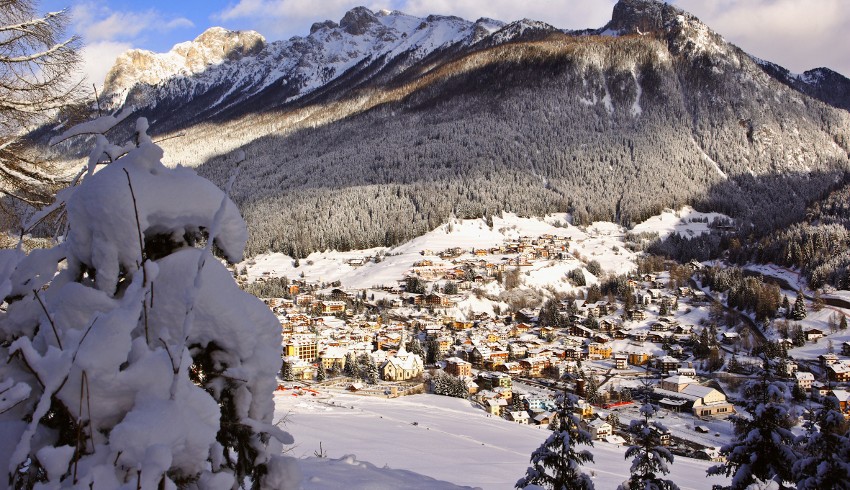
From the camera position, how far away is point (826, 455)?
597 centimetres

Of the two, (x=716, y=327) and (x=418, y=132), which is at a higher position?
(x=418, y=132)

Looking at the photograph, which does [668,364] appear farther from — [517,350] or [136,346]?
[136,346]

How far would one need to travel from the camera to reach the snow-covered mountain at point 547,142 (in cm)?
8200

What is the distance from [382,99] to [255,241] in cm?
6882

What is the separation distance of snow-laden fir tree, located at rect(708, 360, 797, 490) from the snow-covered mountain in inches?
2684

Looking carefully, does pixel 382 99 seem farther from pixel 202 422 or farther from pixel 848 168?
pixel 202 422

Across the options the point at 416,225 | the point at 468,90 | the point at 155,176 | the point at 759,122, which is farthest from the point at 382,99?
the point at 155,176

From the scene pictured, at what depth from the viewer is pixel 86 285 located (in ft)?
4.42

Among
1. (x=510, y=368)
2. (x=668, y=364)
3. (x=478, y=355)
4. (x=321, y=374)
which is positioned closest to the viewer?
(x=321, y=374)

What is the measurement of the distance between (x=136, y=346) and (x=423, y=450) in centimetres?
836

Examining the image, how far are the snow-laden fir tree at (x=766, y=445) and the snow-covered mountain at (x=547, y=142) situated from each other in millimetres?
68185

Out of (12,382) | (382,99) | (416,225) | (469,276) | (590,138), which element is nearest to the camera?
(12,382)

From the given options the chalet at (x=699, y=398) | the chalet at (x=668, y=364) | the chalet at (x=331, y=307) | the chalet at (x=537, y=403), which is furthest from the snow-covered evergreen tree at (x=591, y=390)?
the chalet at (x=331, y=307)

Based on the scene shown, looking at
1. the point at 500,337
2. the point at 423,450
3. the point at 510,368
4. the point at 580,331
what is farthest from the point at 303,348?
the point at 423,450
